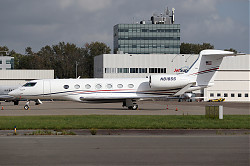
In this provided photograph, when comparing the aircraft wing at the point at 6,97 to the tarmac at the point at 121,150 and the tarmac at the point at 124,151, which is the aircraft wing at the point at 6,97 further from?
the tarmac at the point at 124,151

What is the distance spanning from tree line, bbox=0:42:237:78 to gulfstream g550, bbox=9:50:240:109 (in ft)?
321

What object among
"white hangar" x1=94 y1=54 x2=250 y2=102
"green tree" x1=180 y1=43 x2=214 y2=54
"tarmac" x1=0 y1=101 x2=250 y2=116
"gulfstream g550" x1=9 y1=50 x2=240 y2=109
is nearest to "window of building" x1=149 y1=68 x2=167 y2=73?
"white hangar" x1=94 y1=54 x2=250 y2=102

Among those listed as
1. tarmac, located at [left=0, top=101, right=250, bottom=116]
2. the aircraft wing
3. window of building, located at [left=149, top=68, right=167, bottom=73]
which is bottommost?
tarmac, located at [left=0, top=101, right=250, bottom=116]

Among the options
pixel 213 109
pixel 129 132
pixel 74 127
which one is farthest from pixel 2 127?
pixel 213 109

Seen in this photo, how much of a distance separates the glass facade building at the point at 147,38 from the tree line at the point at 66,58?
446 inches

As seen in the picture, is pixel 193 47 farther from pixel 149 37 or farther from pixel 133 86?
pixel 133 86

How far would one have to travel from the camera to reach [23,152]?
12211mm

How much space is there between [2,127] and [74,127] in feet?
11.6

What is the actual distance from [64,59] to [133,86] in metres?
105

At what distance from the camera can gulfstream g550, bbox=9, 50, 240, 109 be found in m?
38.8

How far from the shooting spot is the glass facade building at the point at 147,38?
13662 cm

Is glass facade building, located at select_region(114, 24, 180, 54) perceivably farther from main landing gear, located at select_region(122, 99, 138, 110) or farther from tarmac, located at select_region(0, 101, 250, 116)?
main landing gear, located at select_region(122, 99, 138, 110)

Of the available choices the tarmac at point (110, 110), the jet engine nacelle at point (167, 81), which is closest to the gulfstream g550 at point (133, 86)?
the jet engine nacelle at point (167, 81)

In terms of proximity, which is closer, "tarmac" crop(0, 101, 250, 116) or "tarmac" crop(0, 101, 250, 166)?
"tarmac" crop(0, 101, 250, 166)
